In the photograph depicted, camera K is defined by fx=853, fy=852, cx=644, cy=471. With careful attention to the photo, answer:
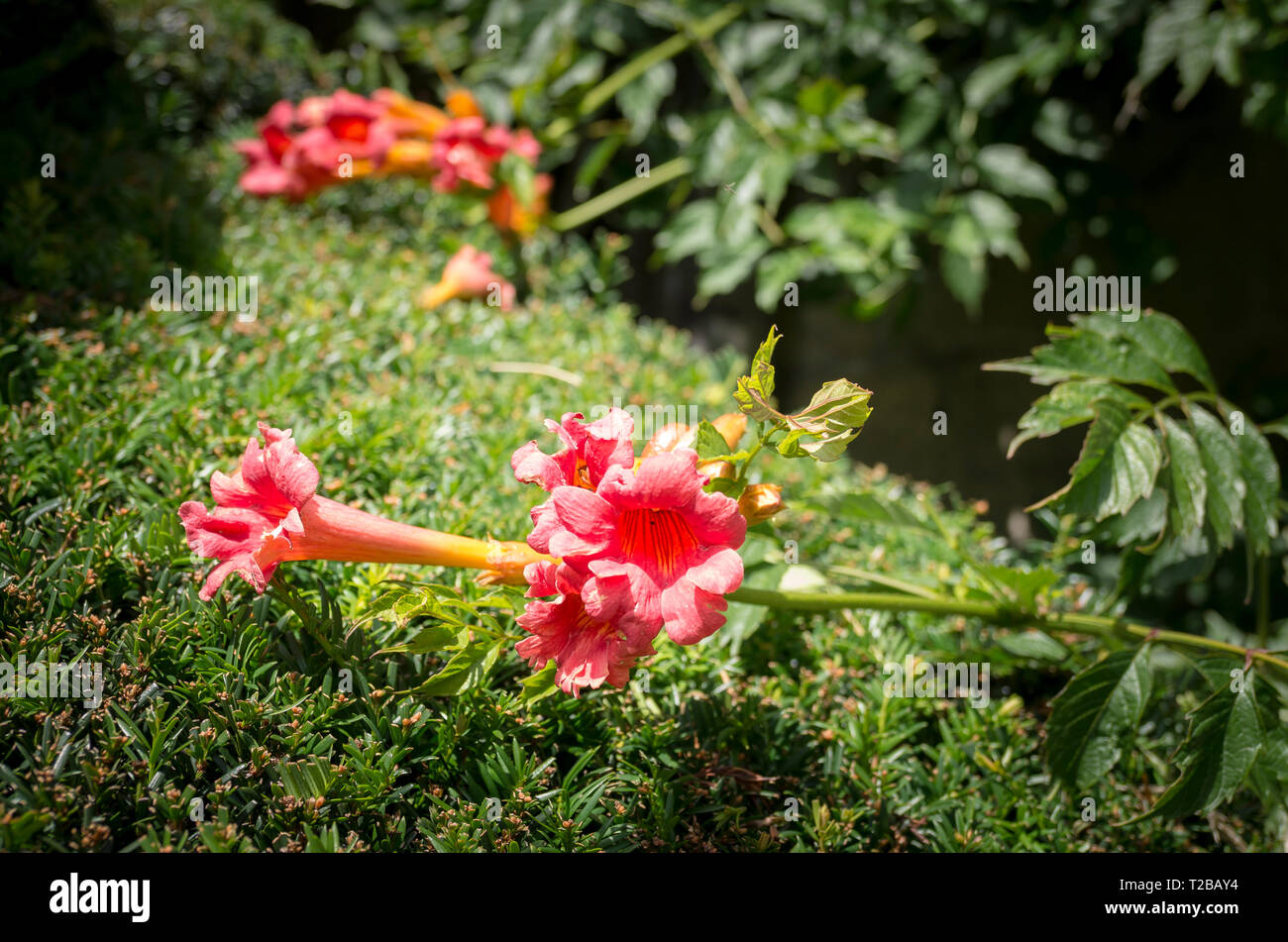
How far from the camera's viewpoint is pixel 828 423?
1152 millimetres

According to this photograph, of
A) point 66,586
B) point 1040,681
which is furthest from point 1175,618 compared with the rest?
point 66,586

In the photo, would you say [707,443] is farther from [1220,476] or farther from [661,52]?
[661,52]

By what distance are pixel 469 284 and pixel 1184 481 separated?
2062mm

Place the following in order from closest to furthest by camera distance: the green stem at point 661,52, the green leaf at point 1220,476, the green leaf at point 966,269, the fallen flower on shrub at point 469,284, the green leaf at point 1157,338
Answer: the green leaf at point 1220,476, the green leaf at point 1157,338, the green leaf at point 966,269, the fallen flower on shrub at point 469,284, the green stem at point 661,52

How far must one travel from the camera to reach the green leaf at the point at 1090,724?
5.00 feet

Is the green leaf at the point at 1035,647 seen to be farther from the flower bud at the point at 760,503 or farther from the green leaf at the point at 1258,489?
the flower bud at the point at 760,503

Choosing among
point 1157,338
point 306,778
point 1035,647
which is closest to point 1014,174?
point 1157,338

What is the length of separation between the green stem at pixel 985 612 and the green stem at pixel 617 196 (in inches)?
81.5

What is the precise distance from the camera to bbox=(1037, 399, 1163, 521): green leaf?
1.50m

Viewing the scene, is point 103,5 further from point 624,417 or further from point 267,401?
point 624,417

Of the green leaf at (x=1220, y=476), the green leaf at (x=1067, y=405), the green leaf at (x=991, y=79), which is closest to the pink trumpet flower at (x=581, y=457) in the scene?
the green leaf at (x=1067, y=405)
